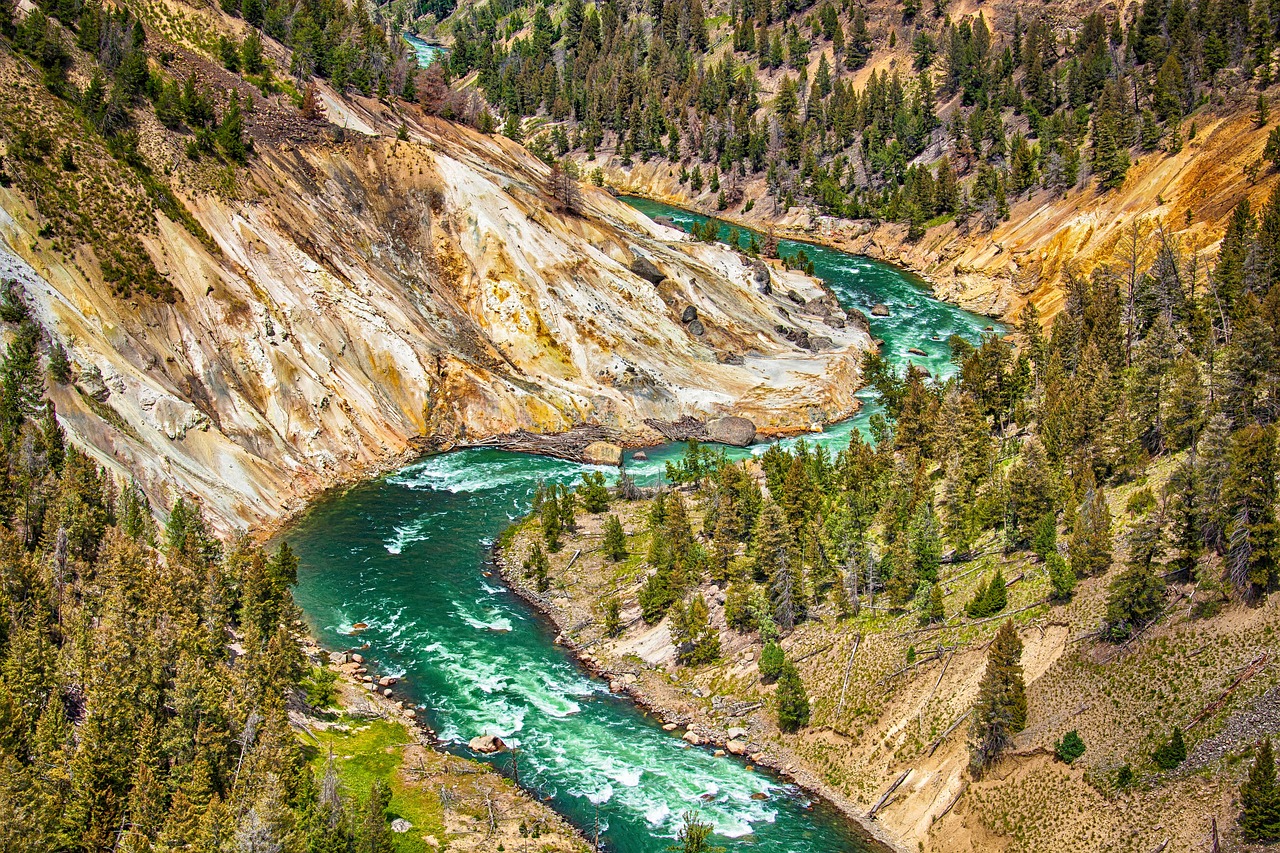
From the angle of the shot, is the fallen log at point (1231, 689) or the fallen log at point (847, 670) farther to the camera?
the fallen log at point (847, 670)

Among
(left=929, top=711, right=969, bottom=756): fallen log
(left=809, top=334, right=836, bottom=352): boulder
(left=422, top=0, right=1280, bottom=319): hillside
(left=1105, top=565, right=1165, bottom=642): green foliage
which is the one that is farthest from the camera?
(left=422, top=0, right=1280, bottom=319): hillside

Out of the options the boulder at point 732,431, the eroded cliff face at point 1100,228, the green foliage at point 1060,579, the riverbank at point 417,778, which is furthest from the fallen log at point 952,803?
the eroded cliff face at point 1100,228

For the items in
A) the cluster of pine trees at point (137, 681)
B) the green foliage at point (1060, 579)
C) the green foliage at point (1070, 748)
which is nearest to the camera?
the cluster of pine trees at point (137, 681)

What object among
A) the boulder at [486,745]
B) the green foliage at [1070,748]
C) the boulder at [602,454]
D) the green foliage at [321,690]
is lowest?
the boulder at [486,745]

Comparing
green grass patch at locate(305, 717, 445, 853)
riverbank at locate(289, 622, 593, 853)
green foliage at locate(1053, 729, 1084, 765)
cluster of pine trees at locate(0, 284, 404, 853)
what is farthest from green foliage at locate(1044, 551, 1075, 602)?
cluster of pine trees at locate(0, 284, 404, 853)

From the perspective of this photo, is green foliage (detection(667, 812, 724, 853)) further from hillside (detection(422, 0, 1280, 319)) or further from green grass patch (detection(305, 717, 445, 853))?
hillside (detection(422, 0, 1280, 319))

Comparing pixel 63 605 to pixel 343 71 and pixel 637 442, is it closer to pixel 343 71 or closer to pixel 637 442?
pixel 637 442

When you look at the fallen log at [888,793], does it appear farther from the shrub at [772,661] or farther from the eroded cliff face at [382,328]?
A: the eroded cliff face at [382,328]

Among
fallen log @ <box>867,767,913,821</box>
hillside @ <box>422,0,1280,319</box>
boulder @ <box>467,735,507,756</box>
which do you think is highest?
hillside @ <box>422,0,1280,319</box>
